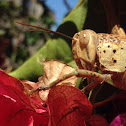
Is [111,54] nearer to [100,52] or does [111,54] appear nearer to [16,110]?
[100,52]

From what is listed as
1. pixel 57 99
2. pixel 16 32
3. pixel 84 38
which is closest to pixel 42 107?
pixel 57 99

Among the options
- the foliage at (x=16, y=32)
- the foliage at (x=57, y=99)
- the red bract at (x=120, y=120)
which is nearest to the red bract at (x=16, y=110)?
the foliage at (x=57, y=99)

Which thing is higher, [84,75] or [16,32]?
[84,75]

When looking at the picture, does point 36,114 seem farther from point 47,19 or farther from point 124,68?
point 47,19

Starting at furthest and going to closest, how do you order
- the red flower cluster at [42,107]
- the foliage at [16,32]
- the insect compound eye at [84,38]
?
the foliage at [16,32], the insect compound eye at [84,38], the red flower cluster at [42,107]

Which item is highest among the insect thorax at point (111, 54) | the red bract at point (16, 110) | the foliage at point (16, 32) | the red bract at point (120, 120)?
the red bract at point (16, 110)

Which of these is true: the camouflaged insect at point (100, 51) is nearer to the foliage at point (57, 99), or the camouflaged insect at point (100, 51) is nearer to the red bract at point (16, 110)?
the foliage at point (57, 99)
